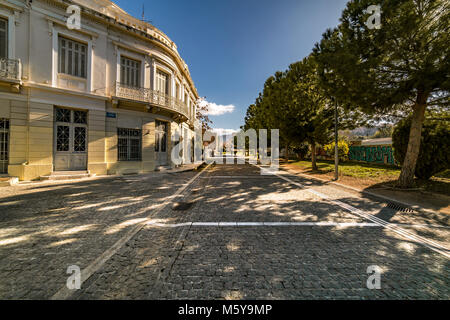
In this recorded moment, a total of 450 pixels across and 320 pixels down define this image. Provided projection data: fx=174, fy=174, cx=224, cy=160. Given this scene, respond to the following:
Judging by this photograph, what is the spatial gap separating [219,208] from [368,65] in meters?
8.37

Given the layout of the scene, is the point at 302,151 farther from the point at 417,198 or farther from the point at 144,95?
the point at 144,95

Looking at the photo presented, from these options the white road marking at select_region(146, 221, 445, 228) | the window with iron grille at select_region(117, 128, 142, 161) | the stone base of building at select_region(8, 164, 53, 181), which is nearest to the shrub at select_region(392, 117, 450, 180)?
the white road marking at select_region(146, 221, 445, 228)

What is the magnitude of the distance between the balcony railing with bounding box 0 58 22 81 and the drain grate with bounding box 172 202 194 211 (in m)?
10.5

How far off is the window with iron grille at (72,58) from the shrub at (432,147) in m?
19.0

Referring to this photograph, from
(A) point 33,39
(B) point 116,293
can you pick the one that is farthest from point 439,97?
(A) point 33,39

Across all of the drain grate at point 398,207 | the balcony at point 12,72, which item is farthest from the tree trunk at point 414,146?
the balcony at point 12,72

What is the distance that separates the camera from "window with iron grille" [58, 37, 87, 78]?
10133mm

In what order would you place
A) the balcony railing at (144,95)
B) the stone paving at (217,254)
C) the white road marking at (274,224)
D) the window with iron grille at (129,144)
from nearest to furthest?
the stone paving at (217,254) → the white road marking at (274,224) → the balcony railing at (144,95) → the window with iron grille at (129,144)

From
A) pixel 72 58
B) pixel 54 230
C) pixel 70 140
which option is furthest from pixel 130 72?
pixel 54 230

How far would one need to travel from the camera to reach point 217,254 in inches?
114

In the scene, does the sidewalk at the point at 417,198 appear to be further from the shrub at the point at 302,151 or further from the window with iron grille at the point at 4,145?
the shrub at the point at 302,151

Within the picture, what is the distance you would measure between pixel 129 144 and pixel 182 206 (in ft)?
30.0

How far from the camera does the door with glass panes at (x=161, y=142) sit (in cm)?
1425

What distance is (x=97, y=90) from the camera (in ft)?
36.3
